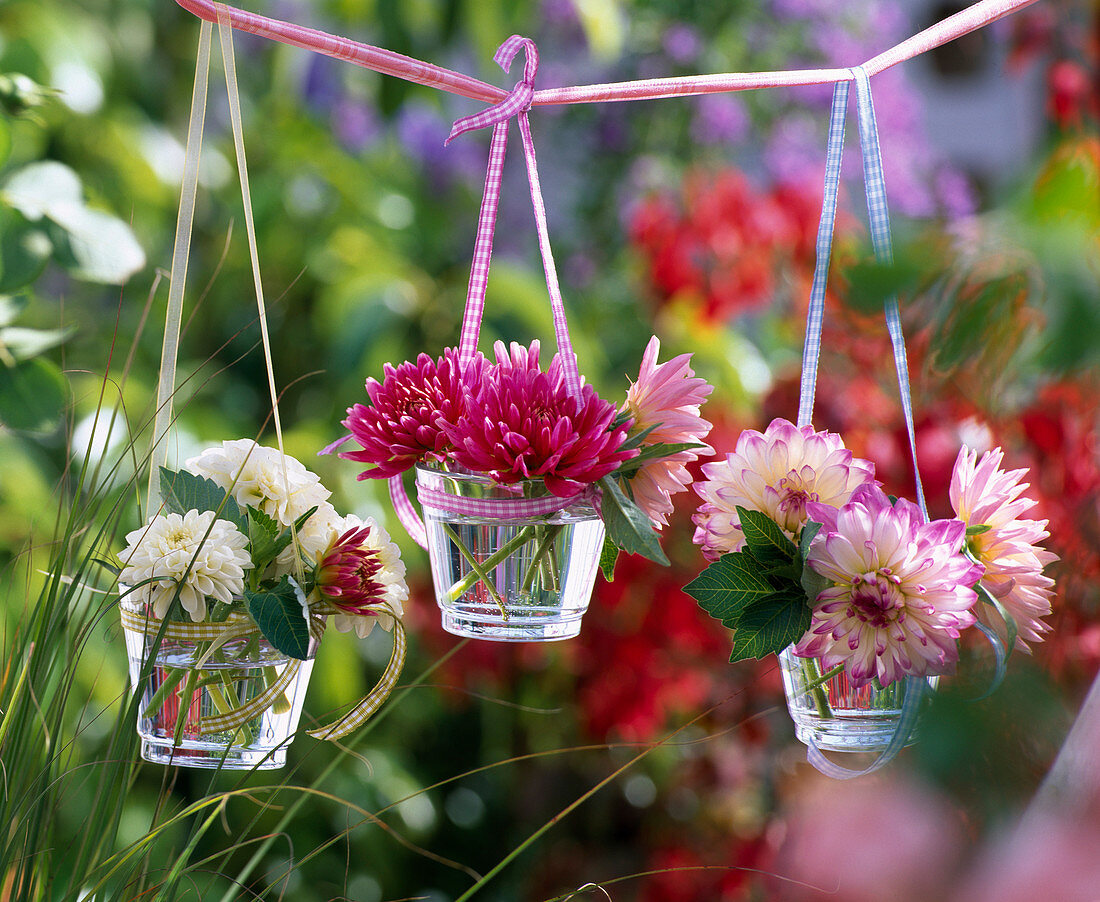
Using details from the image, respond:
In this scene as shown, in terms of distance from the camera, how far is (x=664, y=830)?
204 cm

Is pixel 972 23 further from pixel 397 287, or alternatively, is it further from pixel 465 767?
pixel 465 767

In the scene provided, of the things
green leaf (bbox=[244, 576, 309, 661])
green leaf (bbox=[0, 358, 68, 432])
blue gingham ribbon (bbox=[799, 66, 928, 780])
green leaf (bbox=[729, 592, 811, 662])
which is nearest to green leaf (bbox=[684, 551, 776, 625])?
green leaf (bbox=[729, 592, 811, 662])

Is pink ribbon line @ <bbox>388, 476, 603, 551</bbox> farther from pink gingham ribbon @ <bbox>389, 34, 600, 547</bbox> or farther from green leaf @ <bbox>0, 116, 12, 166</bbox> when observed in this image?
green leaf @ <bbox>0, 116, 12, 166</bbox>

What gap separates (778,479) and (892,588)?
0.10 m

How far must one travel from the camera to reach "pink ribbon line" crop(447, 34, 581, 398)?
2.19 feet

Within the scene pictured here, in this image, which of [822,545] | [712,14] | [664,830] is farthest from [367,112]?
[822,545]

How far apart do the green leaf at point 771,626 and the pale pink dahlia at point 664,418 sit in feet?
0.31

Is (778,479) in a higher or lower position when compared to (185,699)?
higher

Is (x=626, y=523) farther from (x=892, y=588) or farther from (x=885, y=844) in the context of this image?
(x=885, y=844)

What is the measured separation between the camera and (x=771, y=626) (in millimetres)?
582

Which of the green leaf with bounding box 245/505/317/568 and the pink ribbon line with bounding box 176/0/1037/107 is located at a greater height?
the pink ribbon line with bounding box 176/0/1037/107

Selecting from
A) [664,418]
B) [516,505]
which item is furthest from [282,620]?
[664,418]

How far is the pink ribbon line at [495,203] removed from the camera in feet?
2.19

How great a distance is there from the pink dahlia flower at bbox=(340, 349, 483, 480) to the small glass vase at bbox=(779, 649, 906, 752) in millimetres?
255
